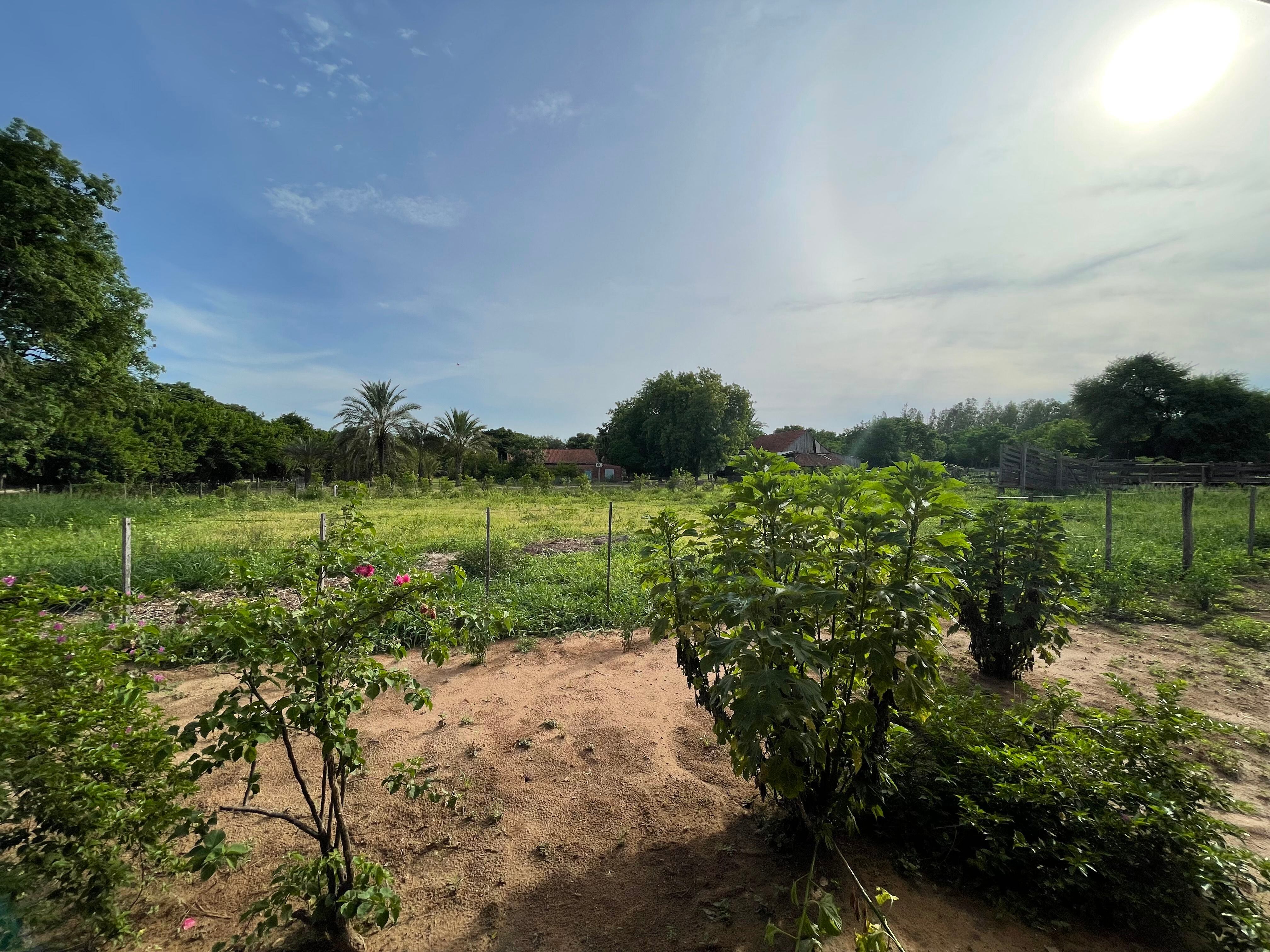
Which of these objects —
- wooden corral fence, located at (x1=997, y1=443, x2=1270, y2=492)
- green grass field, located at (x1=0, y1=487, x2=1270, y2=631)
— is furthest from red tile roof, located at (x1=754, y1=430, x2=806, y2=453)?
green grass field, located at (x1=0, y1=487, x2=1270, y2=631)

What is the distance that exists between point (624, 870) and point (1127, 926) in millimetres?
1965

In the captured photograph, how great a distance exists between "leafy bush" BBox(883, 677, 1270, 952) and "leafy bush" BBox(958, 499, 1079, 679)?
1829 millimetres

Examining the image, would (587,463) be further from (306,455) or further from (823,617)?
(823,617)

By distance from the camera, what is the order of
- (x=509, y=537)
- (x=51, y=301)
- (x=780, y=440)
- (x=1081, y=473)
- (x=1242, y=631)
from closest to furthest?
(x=1242, y=631) → (x=509, y=537) → (x=51, y=301) → (x=1081, y=473) → (x=780, y=440)

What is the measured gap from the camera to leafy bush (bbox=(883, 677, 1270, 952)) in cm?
186

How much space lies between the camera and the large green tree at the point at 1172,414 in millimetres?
31609

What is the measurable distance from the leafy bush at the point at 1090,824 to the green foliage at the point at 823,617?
0.36 meters

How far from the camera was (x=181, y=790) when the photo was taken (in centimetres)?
179

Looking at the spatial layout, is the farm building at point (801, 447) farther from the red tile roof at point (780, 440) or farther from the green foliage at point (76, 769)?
the green foliage at point (76, 769)

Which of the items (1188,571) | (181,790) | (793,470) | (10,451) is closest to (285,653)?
(181,790)

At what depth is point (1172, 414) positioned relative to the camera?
34.7m

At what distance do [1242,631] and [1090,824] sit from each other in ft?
19.1

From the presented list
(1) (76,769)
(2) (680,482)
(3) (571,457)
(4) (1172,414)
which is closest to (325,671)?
(1) (76,769)

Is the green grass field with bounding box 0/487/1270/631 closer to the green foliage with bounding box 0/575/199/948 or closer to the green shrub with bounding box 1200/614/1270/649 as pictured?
the green foliage with bounding box 0/575/199/948
